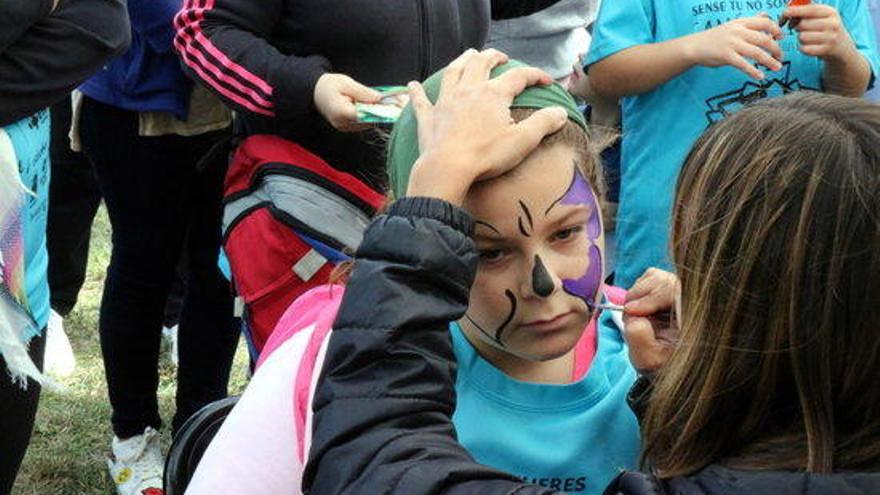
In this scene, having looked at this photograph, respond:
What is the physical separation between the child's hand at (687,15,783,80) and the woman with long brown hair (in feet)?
4.00

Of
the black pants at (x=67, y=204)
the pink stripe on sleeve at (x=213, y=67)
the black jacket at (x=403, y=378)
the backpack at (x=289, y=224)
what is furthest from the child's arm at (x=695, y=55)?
the black pants at (x=67, y=204)

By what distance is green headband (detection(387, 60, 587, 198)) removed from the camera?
1.46 meters

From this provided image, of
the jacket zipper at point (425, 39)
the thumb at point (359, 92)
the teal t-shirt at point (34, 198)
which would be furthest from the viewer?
the jacket zipper at point (425, 39)

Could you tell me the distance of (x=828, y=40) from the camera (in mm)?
2486

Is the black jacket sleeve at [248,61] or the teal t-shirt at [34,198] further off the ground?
the black jacket sleeve at [248,61]

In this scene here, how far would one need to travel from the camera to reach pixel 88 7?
2324 millimetres

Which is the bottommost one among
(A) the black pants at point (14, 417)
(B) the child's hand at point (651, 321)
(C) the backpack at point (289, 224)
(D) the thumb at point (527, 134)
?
(A) the black pants at point (14, 417)

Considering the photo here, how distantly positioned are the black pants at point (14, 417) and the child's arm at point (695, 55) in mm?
1289

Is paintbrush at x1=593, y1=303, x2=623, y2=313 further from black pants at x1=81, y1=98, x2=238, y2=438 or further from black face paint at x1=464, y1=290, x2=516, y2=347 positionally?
black pants at x1=81, y1=98, x2=238, y2=438

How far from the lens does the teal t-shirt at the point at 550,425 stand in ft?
4.88

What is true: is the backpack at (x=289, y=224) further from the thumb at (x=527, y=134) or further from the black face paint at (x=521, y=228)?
the thumb at (x=527, y=134)

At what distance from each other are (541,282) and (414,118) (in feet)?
0.81

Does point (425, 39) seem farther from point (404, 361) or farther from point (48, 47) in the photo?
point (404, 361)

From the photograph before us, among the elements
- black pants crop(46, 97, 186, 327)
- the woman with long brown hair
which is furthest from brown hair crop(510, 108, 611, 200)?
black pants crop(46, 97, 186, 327)
